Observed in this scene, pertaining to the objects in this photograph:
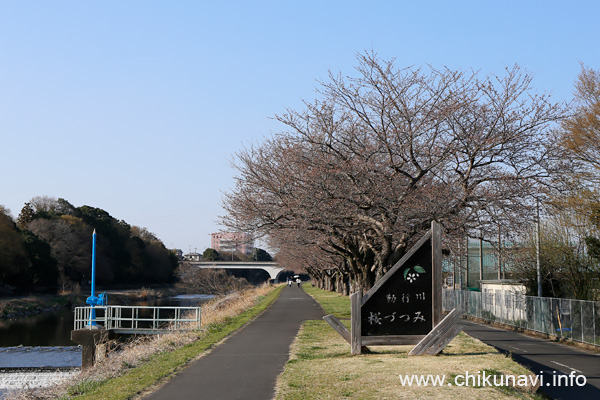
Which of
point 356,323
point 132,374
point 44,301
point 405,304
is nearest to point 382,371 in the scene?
point 356,323

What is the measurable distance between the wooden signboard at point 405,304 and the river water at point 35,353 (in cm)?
849

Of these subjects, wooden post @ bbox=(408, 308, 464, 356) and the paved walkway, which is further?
wooden post @ bbox=(408, 308, 464, 356)

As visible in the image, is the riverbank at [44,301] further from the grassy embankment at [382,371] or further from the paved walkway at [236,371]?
the grassy embankment at [382,371]

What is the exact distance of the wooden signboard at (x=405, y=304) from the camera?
46.0 feet

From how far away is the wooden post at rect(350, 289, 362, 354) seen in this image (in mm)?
13867

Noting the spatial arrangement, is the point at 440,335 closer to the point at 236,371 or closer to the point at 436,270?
the point at 436,270

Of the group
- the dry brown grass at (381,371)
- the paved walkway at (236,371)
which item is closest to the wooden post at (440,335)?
the dry brown grass at (381,371)

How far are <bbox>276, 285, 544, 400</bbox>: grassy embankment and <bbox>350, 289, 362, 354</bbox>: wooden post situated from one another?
24cm

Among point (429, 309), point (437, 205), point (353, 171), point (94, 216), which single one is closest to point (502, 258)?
point (437, 205)

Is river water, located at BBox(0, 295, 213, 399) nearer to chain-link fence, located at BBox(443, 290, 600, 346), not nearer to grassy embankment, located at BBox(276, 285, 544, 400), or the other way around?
grassy embankment, located at BBox(276, 285, 544, 400)

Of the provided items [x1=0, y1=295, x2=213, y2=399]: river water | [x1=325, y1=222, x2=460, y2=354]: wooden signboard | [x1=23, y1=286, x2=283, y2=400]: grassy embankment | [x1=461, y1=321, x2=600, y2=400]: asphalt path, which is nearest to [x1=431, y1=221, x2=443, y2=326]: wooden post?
[x1=325, y1=222, x2=460, y2=354]: wooden signboard

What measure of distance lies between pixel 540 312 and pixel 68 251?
228ft

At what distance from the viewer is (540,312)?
2744 cm

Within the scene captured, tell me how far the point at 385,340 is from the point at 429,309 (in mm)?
1225
